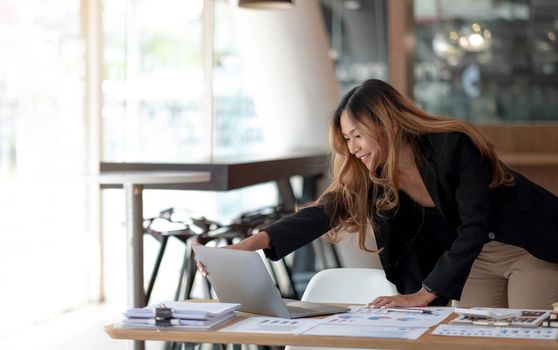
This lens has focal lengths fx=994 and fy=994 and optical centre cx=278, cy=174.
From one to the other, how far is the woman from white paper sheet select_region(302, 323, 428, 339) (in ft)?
1.16

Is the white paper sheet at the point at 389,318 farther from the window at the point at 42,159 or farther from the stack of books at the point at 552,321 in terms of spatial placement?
the window at the point at 42,159

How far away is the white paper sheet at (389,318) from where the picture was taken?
2605 millimetres

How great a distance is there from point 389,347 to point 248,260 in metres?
0.52

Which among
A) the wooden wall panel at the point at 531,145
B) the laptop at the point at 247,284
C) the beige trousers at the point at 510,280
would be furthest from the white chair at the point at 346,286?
the wooden wall panel at the point at 531,145

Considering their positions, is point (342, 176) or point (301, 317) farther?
point (342, 176)

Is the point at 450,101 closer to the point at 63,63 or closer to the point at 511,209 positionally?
the point at 63,63

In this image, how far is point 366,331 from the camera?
8.16ft

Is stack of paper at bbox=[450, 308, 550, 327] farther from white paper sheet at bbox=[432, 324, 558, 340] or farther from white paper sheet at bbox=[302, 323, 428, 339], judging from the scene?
white paper sheet at bbox=[302, 323, 428, 339]

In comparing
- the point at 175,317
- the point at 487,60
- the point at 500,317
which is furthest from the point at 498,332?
the point at 487,60

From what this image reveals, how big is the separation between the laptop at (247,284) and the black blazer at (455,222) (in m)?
0.34

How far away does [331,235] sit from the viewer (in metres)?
3.33

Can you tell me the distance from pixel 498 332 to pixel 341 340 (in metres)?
Result: 0.39

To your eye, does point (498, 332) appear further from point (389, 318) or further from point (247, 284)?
point (247, 284)

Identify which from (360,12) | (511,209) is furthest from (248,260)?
(360,12)
